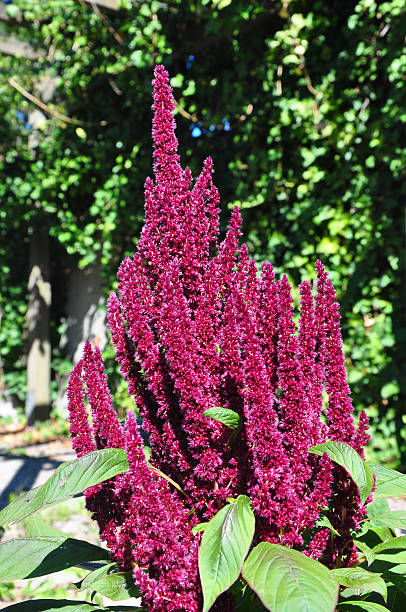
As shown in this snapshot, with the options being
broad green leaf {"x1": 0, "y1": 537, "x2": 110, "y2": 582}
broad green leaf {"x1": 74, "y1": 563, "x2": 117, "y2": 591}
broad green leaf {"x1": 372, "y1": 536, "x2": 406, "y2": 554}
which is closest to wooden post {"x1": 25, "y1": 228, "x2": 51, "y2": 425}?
broad green leaf {"x1": 0, "y1": 537, "x2": 110, "y2": 582}

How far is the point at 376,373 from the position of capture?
3.59 meters

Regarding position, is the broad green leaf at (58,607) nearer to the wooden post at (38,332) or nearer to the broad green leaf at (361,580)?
the broad green leaf at (361,580)

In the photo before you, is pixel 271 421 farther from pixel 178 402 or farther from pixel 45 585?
pixel 45 585

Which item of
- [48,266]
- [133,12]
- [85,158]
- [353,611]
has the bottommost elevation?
[353,611]

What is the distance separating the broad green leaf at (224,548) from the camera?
31.7 inches

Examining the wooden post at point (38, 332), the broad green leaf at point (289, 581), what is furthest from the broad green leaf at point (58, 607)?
the wooden post at point (38, 332)

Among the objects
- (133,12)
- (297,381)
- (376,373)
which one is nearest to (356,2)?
(133,12)

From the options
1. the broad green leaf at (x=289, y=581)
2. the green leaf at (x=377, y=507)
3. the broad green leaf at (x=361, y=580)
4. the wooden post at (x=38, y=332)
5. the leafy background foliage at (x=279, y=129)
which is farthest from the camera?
the wooden post at (x=38, y=332)

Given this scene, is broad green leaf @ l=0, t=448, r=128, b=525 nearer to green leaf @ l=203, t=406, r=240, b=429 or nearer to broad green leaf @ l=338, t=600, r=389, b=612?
green leaf @ l=203, t=406, r=240, b=429

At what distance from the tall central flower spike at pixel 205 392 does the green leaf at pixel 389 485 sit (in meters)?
0.12

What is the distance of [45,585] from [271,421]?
2.25 meters

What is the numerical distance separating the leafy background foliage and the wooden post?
1.61 m

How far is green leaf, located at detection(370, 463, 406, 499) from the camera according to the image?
1088 mm

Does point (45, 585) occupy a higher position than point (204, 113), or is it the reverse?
point (204, 113)
